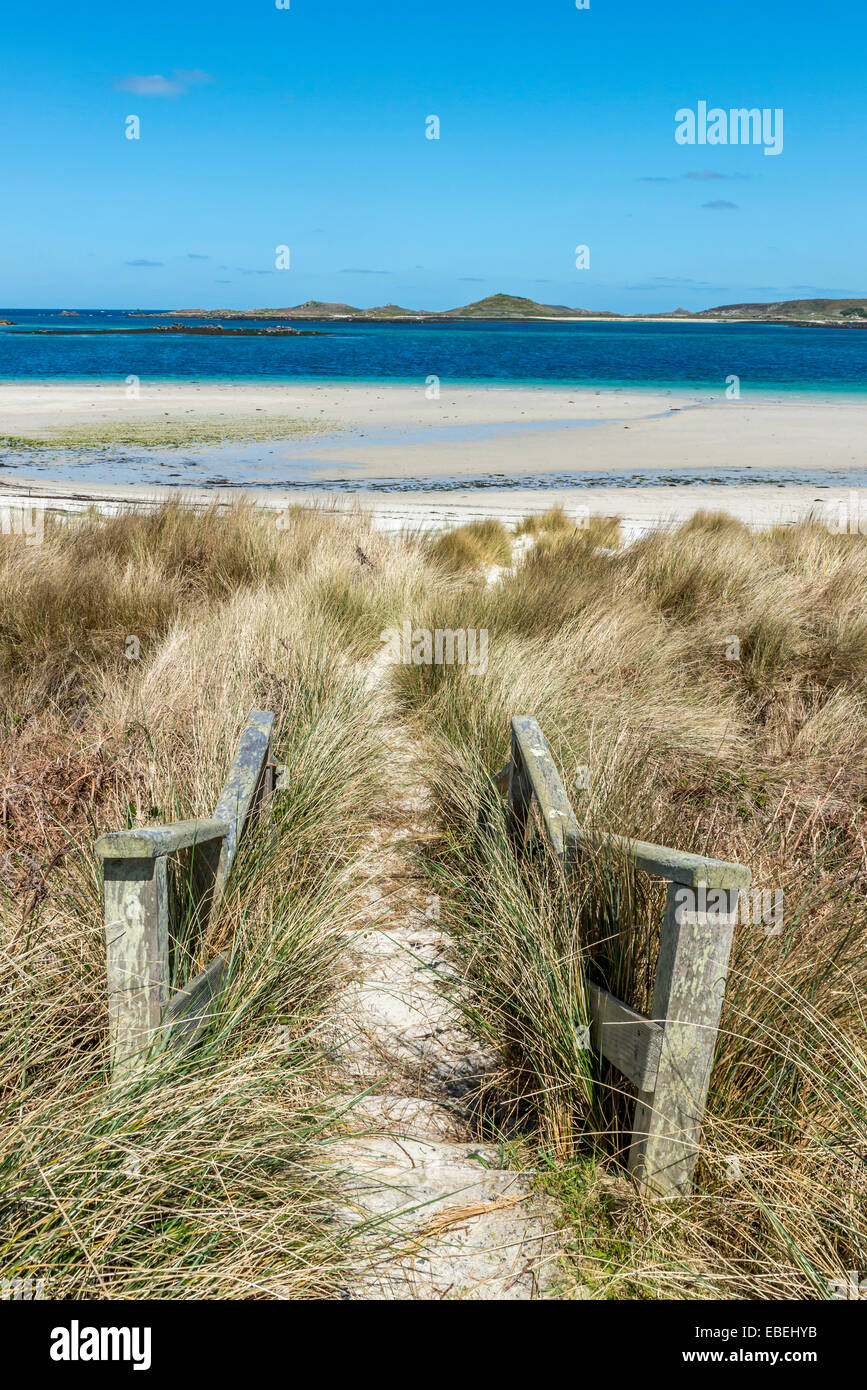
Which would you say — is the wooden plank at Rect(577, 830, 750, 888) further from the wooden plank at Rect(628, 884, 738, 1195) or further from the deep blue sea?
the deep blue sea

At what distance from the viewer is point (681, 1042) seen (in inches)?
79.0

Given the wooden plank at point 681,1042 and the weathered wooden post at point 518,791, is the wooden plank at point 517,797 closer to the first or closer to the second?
the weathered wooden post at point 518,791

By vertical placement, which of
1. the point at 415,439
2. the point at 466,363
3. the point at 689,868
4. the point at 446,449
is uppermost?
the point at 466,363

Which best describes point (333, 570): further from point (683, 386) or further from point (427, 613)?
point (683, 386)

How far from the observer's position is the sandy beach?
15.6 metres

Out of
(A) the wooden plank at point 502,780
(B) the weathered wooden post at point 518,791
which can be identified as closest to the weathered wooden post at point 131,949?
(B) the weathered wooden post at point 518,791

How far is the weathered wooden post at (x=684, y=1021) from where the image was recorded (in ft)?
6.30

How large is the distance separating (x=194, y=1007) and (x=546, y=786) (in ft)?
4.34

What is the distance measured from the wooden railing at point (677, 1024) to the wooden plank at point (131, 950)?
3.58 ft

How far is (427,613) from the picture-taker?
6.28 meters

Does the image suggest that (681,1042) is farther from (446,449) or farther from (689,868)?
(446,449)

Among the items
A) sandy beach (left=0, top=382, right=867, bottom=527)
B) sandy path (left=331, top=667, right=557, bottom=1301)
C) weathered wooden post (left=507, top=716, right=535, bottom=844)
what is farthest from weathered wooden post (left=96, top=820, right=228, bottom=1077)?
sandy beach (left=0, top=382, right=867, bottom=527)

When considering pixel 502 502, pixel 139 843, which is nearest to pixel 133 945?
pixel 139 843
